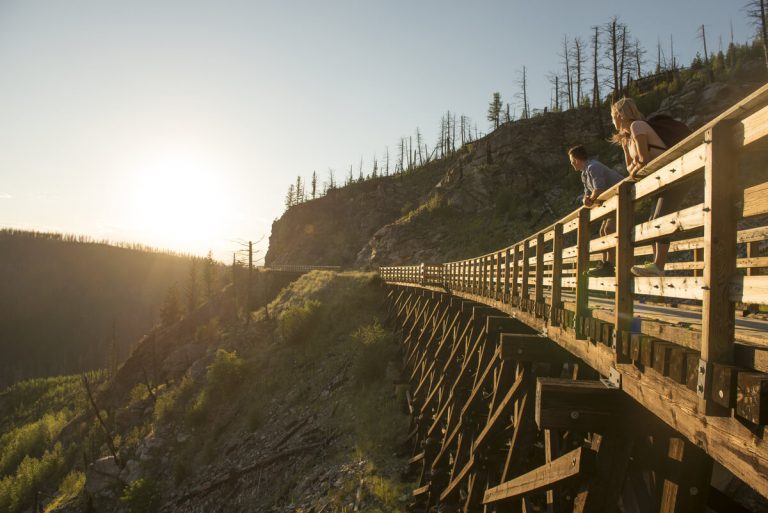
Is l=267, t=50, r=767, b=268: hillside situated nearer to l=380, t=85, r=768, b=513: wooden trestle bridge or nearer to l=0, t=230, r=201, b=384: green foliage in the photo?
l=380, t=85, r=768, b=513: wooden trestle bridge

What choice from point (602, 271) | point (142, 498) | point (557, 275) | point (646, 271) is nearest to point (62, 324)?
point (142, 498)

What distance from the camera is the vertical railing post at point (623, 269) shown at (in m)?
3.28

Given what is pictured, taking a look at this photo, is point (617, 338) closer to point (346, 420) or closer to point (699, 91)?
point (346, 420)

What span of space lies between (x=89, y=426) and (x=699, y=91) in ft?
218

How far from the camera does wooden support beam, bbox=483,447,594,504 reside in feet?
12.7

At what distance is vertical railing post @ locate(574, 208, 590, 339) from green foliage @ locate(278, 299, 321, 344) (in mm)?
24876

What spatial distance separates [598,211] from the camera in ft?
13.4

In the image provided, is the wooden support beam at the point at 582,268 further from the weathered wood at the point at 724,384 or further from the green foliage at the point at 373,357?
the green foliage at the point at 373,357

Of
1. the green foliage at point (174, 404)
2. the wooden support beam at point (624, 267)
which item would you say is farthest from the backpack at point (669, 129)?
the green foliage at point (174, 404)

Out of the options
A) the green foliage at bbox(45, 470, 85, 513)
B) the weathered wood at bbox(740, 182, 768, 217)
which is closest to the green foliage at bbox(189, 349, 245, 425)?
the green foliage at bbox(45, 470, 85, 513)

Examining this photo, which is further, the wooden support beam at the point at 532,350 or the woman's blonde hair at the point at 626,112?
the wooden support beam at the point at 532,350

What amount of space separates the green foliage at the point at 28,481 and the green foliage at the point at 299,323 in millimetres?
30739

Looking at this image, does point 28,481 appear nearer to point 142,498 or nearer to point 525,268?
point 142,498

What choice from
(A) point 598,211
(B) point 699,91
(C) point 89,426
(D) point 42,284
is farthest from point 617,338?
(D) point 42,284
